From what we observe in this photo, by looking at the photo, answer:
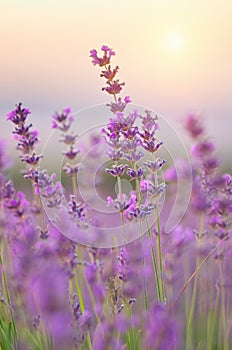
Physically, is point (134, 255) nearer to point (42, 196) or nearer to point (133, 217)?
point (133, 217)

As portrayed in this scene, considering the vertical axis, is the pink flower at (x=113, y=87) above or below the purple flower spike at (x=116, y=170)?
above

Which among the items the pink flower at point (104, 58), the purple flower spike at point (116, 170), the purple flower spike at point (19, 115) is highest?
the pink flower at point (104, 58)

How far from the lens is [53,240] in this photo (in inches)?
55.7

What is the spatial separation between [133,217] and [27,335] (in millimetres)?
481

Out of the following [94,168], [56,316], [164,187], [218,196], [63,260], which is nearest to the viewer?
[56,316]

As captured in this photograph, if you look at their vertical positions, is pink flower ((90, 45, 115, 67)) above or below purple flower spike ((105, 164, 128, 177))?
above

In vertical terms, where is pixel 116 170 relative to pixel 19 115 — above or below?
below

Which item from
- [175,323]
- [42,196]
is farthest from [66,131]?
[175,323]

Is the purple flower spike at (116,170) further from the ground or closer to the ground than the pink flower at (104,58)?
closer to the ground

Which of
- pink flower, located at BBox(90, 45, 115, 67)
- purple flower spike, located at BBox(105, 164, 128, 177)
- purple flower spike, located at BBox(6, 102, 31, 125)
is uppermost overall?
pink flower, located at BBox(90, 45, 115, 67)

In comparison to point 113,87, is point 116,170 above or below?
below

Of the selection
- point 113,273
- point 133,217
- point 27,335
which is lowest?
point 27,335

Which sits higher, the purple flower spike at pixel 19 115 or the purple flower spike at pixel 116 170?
the purple flower spike at pixel 19 115

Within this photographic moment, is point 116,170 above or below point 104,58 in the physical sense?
below
